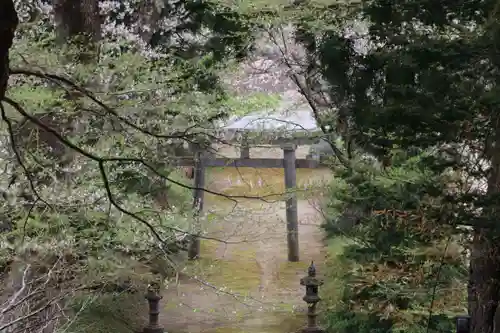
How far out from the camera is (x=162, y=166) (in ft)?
14.7

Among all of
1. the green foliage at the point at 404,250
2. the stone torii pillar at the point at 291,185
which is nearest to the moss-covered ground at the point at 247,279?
the stone torii pillar at the point at 291,185

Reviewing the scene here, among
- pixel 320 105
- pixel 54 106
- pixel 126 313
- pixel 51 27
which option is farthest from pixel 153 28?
pixel 126 313

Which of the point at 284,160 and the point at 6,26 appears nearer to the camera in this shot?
the point at 6,26

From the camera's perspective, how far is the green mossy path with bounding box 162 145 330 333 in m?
6.15

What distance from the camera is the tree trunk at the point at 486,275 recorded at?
3119mm

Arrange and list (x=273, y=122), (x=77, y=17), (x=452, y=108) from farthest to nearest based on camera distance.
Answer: (x=273, y=122) < (x=77, y=17) < (x=452, y=108)

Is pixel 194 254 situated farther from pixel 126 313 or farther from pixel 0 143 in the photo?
pixel 0 143

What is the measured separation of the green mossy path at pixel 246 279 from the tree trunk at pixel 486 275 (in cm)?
187

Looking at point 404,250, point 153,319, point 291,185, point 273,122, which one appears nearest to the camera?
point 404,250

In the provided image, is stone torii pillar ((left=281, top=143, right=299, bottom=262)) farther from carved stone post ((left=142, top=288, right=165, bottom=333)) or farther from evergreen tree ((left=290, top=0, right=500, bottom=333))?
evergreen tree ((left=290, top=0, right=500, bottom=333))

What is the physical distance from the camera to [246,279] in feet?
25.1

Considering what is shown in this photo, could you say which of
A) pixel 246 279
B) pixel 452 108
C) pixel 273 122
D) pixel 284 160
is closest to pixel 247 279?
pixel 246 279

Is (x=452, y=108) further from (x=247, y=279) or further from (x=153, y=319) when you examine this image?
(x=247, y=279)

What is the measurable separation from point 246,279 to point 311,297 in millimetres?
1944
